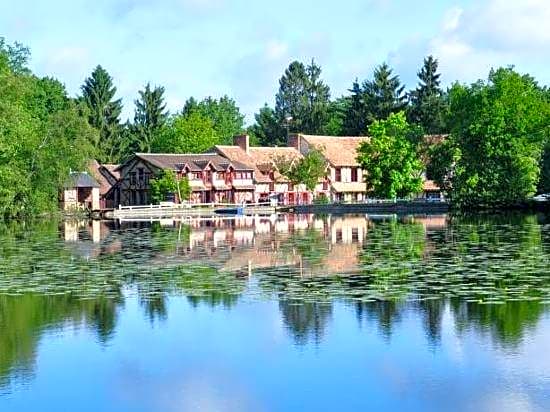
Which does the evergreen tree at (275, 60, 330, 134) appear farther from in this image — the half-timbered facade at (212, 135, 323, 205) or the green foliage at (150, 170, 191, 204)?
the green foliage at (150, 170, 191, 204)

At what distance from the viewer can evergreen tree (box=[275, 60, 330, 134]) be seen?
4422 inches

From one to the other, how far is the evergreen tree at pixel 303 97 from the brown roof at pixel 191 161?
23.1m

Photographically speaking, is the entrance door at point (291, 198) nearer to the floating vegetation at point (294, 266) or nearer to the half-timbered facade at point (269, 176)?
the half-timbered facade at point (269, 176)

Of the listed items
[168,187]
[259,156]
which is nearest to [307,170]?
[259,156]

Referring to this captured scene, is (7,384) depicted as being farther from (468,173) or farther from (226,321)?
(468,173)

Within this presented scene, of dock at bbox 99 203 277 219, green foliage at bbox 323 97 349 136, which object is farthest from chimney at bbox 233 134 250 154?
green foliage at bbox 323 97 349 136

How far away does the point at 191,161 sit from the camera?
88.2m

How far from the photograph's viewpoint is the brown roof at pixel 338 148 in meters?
94.1

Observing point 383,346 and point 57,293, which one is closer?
point 383,346

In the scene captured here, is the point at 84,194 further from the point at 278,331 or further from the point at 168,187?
the point at 278,331

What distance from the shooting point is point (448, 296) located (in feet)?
69.7

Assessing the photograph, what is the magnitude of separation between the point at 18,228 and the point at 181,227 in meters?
8.92

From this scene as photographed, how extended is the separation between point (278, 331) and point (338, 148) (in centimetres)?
7862

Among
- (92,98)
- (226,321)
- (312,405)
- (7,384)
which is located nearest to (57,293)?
(226,321)
